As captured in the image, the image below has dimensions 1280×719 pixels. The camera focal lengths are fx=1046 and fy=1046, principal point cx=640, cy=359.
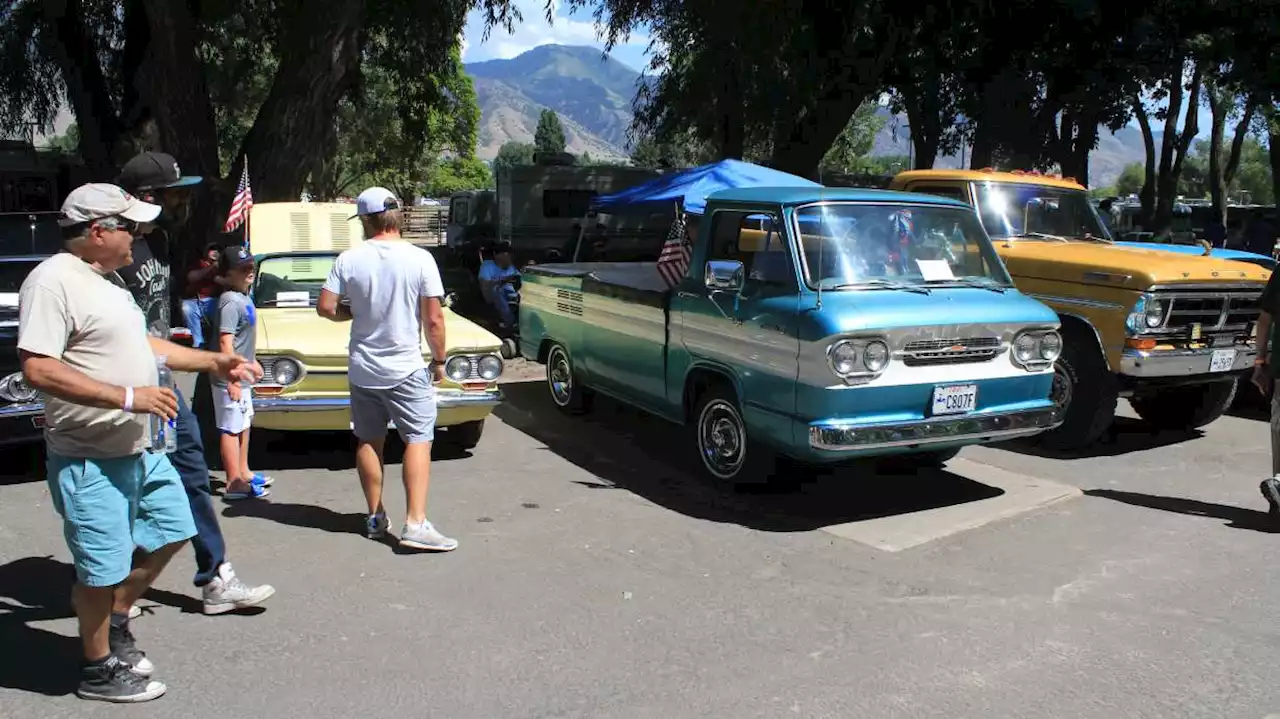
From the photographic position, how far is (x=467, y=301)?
18234mm

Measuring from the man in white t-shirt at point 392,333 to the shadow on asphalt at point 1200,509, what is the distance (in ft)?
14.0

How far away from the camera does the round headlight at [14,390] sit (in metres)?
6.36

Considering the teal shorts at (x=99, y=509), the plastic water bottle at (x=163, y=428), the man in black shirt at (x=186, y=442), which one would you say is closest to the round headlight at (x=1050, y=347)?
the man in black shirt at (x=186, y=442)

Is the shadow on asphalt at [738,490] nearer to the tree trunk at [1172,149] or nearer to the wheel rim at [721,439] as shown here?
the wheel rim at [721,439]

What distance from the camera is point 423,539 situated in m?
5.41

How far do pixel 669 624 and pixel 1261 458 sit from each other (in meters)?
5.67

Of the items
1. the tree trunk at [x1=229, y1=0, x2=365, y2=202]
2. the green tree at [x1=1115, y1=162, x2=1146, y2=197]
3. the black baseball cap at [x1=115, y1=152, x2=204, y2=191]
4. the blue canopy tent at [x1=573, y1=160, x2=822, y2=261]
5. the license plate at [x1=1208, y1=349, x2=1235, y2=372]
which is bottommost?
the license plate at [x1=1208, y1=349, x2=1235, y2=372]

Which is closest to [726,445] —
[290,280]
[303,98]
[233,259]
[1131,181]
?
[233,259]

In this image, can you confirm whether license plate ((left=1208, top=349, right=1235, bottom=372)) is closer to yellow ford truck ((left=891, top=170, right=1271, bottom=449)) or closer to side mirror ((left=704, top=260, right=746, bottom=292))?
yellow ford truck ((left=891, top=170, right=1271, bottom=449))

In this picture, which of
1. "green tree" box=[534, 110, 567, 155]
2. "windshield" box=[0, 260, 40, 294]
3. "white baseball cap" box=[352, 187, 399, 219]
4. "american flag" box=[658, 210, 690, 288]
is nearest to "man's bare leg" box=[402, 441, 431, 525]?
"white baseball cap" box=[352, 187, 399, 219]

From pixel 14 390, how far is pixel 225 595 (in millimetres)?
2843

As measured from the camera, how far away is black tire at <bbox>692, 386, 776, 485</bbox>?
6449 mm

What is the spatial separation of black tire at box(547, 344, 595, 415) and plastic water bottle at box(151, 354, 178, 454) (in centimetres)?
484

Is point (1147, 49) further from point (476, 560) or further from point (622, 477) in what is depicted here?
point (476, 560)
